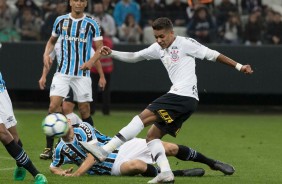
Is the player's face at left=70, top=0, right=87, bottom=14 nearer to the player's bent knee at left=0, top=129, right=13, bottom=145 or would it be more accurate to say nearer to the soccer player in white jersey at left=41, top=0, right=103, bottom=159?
the soccer player in white jersey at left=41, top=0, right=103, bottom=159

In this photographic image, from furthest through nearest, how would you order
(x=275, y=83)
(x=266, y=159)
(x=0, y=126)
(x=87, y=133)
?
(x=275, y=83) → (x=266, y=159) → (x=87, y=133) → (x=0, y=126)

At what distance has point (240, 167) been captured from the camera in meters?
12.6

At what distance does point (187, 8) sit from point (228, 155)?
901 cm

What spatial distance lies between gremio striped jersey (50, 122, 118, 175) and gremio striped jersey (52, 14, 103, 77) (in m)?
2.56

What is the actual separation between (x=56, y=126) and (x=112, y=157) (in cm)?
108

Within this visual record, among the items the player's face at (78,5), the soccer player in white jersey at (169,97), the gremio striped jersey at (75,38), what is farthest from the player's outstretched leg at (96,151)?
the player's face at (78,5)

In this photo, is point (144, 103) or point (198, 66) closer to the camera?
point (198, 66)

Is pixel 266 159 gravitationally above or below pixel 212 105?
above

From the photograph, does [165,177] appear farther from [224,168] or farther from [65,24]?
[65,24]

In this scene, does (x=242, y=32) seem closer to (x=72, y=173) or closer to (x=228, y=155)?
(x=228, y=155)

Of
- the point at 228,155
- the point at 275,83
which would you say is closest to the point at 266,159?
the point at 228,155

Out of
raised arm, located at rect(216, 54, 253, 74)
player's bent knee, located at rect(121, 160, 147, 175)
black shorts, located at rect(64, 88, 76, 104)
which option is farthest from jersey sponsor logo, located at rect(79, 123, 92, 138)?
black shorts, located at rect(64, 88, 76, 104)

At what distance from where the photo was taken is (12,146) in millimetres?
10031

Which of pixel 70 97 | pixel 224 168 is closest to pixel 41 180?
pixel 224 168
